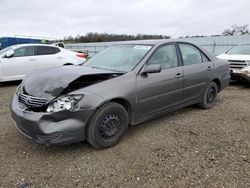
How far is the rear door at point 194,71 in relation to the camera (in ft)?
13.0

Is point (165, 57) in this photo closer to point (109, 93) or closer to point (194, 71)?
point (194, 71)

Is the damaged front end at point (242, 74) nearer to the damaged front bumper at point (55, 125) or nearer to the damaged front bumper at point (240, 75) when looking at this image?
Result: the damaged front bumper at point (240, 75)

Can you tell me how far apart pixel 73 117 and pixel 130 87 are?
95cm

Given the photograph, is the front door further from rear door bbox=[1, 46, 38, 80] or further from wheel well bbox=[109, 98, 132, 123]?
rear door bbox=[1, 46, 38, 80]

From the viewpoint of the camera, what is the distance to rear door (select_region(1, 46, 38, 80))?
23.0 feet

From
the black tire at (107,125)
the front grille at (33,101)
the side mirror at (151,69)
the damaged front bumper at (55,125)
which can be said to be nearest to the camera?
the damaged front bumper at (55,125)

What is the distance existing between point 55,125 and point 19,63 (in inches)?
224

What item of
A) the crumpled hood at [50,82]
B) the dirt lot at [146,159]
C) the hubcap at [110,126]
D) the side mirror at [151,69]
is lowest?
the dirt lot at [146,159]

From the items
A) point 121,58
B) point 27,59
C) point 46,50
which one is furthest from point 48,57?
point 121,58

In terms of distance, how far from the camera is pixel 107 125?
9.52 feet

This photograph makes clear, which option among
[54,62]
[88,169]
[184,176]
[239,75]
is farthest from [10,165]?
[239,75]

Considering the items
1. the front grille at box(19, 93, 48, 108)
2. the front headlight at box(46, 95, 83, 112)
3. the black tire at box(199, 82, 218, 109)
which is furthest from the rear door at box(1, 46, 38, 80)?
the black tire at box(199, 82, 218, 109)

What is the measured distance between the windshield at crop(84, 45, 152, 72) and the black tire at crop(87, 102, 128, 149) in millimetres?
727

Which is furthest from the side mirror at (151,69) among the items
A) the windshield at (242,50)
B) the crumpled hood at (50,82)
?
the windshield at (242,50)
